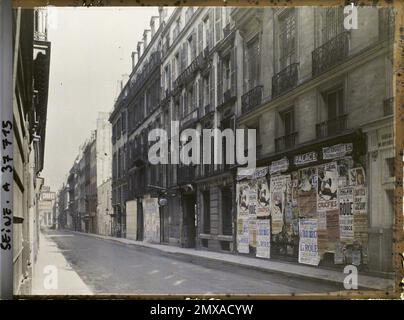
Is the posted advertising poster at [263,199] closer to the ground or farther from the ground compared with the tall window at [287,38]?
closer to the ground

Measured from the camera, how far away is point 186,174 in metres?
4.05

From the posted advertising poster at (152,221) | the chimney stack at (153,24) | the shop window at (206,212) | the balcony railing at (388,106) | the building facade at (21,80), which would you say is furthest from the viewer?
the posted advertising poster at (152,221)

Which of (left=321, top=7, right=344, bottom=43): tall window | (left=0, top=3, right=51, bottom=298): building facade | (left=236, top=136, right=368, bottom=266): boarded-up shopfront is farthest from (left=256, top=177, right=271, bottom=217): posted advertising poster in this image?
(left=0, top=3, right=51, bottom=298): building facade

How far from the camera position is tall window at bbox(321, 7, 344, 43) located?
357 centimetres

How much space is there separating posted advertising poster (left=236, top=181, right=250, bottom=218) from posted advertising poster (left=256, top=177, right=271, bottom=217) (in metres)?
0.10

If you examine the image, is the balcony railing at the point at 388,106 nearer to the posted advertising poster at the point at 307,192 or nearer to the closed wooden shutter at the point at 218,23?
the posted advertising poster at the point at 307,192

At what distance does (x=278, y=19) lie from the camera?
3693mm

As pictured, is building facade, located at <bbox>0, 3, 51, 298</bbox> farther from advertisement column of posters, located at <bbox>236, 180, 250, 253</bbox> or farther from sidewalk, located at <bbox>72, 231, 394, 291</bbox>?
advertisement column of posters, located at <bbox>236, 180, 250, 253</bbox>

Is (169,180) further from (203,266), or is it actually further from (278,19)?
(278,19)

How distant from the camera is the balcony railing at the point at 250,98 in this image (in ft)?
12.8

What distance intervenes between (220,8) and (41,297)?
8.39 ft

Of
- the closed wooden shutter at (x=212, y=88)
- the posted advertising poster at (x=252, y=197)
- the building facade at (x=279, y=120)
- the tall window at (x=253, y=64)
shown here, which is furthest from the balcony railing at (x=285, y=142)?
the closed wooden shutter at (x=212, y=88)

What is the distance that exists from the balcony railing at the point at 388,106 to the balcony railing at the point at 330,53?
0.62 meters

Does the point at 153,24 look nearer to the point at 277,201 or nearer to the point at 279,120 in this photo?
the point at 279,120
